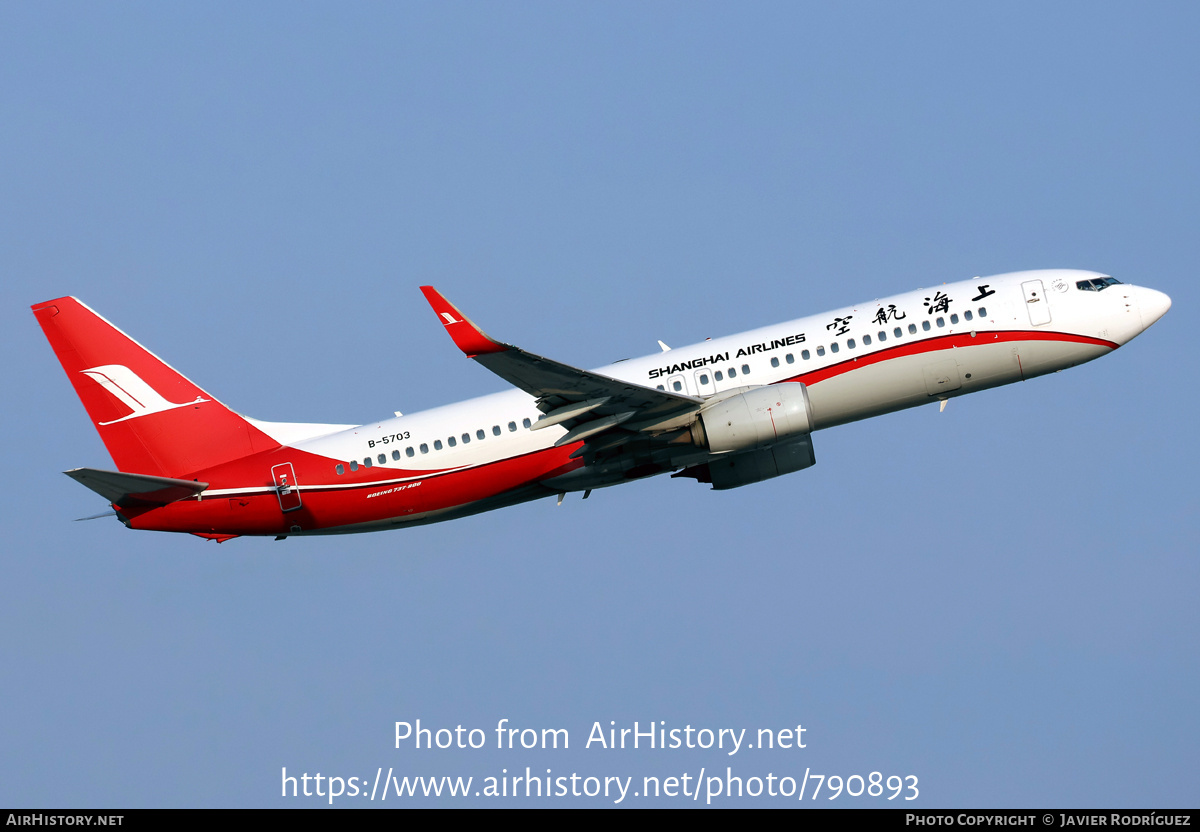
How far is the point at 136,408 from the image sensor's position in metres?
42.9

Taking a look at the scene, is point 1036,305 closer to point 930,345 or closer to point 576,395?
point 930,345

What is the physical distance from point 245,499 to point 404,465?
5.74m

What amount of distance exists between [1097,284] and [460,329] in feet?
76.0

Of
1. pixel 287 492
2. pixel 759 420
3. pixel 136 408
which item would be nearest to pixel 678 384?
pixel 759 420

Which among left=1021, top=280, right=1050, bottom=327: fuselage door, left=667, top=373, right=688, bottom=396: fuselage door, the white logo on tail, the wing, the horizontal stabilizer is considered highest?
left=1021, top=280, right=1050, bottom=327: fuselage door

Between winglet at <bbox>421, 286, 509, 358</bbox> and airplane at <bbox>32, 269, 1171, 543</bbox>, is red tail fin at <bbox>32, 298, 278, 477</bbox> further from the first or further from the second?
winglet at <bbox>421, 286, 509, 358</bbox>

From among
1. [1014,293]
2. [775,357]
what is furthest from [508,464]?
[1014,293]

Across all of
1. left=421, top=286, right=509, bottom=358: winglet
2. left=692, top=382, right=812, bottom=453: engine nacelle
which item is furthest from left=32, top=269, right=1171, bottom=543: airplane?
left=421, top=286, right=509, bottom=358: winglet

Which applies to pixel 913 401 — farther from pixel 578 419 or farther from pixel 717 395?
pixel 578 419

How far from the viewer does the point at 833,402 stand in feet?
132

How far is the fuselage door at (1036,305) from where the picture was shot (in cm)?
4106

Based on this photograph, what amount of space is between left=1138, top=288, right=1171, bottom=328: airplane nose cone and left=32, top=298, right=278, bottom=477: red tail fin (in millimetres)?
31406

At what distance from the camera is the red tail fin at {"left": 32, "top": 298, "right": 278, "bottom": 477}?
4262 cm

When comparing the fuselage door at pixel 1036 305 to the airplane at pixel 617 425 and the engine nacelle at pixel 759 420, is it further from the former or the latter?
the engine nacelle at pixel 759 420
